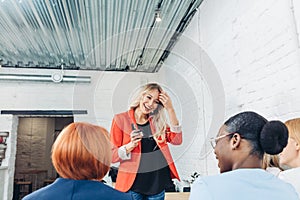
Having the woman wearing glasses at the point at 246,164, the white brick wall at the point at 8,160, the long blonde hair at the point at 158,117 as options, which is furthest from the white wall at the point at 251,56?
the white brick wall at the point at 8,160

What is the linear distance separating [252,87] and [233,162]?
1179mm

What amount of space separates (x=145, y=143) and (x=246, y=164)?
2.97 ft

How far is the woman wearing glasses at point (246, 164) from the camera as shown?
0.97 m

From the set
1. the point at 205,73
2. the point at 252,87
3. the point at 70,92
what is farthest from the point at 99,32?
the point at 252,87

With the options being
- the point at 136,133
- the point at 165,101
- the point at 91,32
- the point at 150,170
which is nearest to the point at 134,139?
the point at 136,133

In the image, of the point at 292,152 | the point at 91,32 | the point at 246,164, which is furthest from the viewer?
the point at 91,32

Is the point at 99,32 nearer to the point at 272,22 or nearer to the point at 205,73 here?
the point at 205,73

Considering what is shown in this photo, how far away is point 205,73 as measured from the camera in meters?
3.16

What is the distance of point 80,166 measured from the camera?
1.22 metres

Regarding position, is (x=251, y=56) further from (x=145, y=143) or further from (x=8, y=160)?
(x=8, y=160)

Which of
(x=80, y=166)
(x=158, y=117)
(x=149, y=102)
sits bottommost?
(x=80, y=166)

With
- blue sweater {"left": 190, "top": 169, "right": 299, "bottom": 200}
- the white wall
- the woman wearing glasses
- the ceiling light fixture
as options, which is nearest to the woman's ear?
the woman wearing glasses

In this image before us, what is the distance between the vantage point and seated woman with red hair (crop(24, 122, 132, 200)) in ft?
3.86

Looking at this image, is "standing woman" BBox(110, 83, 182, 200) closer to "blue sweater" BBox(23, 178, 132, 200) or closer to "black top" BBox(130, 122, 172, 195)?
"black top" BBox(130, 122, 172, 195)
